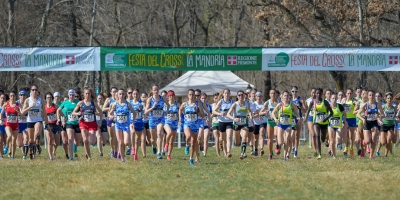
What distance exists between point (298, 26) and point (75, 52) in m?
14.0

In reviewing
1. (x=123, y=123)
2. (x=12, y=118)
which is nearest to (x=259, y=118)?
(x=123, y=123)

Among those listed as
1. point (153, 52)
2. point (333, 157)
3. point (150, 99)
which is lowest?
point (333, 157)

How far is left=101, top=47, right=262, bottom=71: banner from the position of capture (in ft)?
87.8

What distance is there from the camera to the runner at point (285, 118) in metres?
21.1

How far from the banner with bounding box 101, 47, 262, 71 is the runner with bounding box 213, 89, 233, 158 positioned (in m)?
4.14

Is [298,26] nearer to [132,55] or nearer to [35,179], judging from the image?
[132,55]

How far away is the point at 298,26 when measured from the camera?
37.3 m

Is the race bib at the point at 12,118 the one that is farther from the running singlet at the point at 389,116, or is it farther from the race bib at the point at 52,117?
the running singlet at the point at 389,116

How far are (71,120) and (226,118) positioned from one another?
459 cm

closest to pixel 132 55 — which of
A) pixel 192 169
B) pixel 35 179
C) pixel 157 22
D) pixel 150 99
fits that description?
pixel 150 99

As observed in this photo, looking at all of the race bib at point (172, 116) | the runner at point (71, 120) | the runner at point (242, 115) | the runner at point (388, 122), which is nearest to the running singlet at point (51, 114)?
the runner at point (71, 120)

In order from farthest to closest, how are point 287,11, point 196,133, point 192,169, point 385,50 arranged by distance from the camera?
point 287,11
point 385,50
point 196,133
point 192,169

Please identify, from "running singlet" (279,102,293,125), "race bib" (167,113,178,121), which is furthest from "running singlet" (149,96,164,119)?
"running singlet" (279,102,293,125)

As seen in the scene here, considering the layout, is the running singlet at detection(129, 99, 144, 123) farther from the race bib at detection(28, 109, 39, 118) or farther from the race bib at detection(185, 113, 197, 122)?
the race bib at detection(28, 109, 39, 118)
